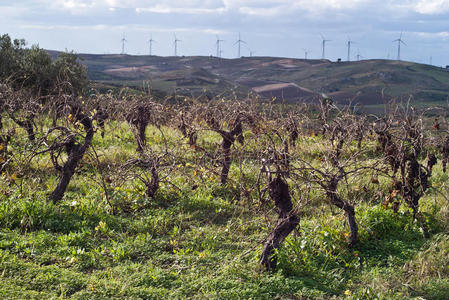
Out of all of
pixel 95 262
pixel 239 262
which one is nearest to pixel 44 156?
pixel 95 262

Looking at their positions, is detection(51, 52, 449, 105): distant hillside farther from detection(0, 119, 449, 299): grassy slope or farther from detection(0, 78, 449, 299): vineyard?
detection(0, 119, 449, 299): grassy slope

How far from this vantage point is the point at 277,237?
5.70 m

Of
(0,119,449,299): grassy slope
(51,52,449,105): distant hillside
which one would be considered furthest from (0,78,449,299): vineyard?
(51,52,449,105): distant hillside

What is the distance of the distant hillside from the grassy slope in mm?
65316

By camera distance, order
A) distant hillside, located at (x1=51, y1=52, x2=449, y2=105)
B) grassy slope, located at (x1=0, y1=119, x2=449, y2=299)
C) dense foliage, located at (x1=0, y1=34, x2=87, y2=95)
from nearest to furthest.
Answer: grassy slope, located at (x1=0, y1=119, x2=449, y2=299), dense foliage, located at (x1=0, y1=34, x2=87, y2=95), distant hillside, located at (x1=51, y1=52, x2=449, y2=105)

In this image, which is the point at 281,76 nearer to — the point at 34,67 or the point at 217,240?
the point at 34,67

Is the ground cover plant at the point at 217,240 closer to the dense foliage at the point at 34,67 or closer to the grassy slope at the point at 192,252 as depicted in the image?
the grassy slope at the point at 192,252

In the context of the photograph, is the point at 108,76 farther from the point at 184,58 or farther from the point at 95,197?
the point at 95,197

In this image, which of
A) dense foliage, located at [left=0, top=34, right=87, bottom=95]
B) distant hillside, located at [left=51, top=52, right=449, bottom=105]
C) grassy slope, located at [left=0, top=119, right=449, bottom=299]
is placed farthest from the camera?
distant hillside, located at [left=51, top=52, right=449, bottom=105]

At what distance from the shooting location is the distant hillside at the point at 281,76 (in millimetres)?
88688

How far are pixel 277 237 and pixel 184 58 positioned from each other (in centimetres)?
15938

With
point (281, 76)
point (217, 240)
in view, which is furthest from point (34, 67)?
point (281, 76)

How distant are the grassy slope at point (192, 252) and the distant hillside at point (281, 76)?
65316 millimetres

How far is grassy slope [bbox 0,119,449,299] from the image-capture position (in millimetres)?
5129
